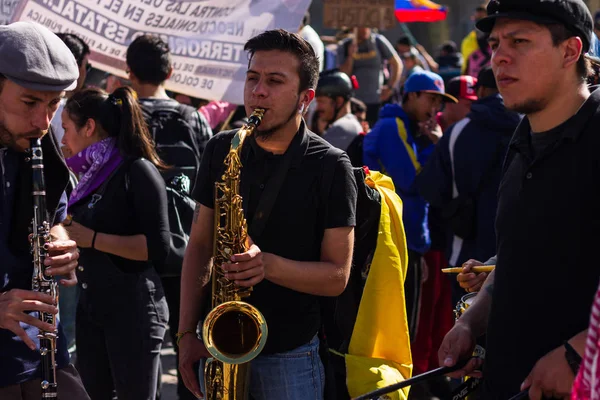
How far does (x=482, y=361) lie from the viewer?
A: 127 inches

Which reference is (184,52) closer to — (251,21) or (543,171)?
(251,21)

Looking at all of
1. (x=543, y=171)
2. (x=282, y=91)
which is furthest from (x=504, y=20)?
(x=282, y=91)

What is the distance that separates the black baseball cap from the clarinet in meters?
1.61

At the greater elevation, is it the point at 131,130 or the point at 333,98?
the point at 333,98

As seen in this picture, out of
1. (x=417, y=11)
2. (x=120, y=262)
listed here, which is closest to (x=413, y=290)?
(x=120, y=262)

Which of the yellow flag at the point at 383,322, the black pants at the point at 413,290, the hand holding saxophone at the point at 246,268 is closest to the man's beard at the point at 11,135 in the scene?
the hand holding saxophone at the point at 246,268

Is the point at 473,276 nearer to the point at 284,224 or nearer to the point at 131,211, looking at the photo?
the point at 284,224

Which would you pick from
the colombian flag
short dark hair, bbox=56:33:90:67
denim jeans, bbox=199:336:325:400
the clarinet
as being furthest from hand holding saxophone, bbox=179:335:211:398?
the colombian flag

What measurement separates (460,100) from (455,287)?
1.89 metres

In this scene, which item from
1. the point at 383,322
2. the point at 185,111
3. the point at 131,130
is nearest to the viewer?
the point at 383,322

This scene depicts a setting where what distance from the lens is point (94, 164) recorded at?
194 inches

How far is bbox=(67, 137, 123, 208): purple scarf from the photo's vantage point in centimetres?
491

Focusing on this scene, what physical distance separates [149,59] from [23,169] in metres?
2.88

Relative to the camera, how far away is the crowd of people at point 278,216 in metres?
2.82
